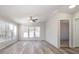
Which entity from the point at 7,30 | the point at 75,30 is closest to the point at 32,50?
the point at 7,30

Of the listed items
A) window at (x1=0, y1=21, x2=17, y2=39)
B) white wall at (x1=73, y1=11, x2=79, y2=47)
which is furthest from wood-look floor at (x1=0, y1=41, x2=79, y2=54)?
window at (x1=0, y1=21, x2=17, y2=39)

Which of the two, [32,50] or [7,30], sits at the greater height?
[7,30]

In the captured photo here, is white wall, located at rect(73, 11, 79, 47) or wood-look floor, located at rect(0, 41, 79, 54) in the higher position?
white wall, located at rect(73, 11, 79, 47)

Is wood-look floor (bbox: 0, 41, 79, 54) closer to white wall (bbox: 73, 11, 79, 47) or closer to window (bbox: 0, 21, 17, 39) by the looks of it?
white wall (bbox: 73, 11, 79, 47)

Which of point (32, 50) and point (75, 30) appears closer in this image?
point (32, 50)

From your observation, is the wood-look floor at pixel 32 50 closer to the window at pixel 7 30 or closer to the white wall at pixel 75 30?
the white wall at pixel 75 30

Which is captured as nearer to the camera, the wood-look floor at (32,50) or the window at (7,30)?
the wood-look floor at (32,50)

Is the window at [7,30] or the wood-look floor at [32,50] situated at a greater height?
the window at [7,30]

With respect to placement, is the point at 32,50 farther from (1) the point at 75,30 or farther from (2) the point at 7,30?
(1) the point at 75,30

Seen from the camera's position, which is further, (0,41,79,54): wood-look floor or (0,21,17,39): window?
(0,21,17,39): window

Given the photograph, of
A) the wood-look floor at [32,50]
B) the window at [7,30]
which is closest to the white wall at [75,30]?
the wood-look floor at [32,50]

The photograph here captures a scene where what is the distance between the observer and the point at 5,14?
100 inches

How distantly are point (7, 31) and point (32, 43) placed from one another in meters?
0.85
